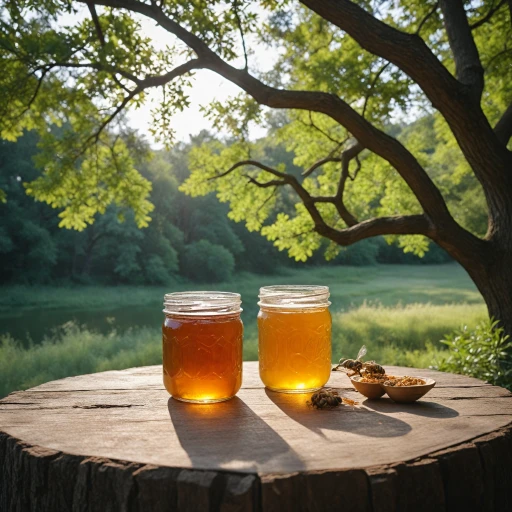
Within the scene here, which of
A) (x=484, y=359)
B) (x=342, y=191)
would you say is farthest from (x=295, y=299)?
(x=342, y=191)

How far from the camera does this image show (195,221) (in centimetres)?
2266

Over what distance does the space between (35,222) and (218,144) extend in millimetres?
8625

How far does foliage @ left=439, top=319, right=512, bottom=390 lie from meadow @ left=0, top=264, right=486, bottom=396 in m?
0.63

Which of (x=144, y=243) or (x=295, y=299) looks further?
(x=144, y=243)

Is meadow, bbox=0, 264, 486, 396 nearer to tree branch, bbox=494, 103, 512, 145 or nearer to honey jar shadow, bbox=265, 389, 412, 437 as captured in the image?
tree branch, bbox=494, 103, 512, 145

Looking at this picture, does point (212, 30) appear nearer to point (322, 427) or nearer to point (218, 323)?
point (218, 323)

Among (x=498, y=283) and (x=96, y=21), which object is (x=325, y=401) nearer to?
(x=498, y=283)

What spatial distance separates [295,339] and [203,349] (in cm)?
37

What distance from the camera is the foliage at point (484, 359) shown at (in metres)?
4.52

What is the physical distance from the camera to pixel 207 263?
20328 millimetres

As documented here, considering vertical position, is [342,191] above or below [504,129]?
below

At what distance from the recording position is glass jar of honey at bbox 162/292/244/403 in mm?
1893

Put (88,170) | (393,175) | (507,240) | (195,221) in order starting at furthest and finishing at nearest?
1. (195,221)
2. (393,175)
3. (88,170)
4. (507,240)

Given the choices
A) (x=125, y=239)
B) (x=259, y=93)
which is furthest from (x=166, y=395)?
(x=125, y=239)
